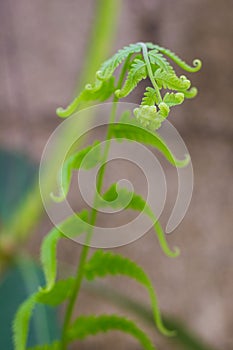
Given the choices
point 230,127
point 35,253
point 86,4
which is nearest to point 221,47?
point 230,127

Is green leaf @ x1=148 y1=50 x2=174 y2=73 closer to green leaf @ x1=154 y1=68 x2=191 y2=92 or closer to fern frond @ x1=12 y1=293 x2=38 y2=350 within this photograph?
green leaf @ x1=154 y1=68 x2=191 y2=92

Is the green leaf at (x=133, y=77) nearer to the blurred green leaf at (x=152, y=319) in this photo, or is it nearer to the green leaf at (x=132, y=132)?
the green leaf at (x=132, y=132)

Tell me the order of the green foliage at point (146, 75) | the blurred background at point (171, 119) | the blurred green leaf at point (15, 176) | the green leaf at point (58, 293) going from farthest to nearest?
the blurred background at point (171, 119) < the blurred green leaf at point (15, 176) < the green leaf at point (58, 293) < the green foliage at point (146, 75)

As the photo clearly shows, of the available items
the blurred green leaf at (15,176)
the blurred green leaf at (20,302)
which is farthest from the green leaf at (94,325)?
the blurred green leaf at (15,176)

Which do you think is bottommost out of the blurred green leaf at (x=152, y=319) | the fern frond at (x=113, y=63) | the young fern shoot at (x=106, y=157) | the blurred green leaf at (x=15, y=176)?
the young fern shoot at (x=106, y=157)

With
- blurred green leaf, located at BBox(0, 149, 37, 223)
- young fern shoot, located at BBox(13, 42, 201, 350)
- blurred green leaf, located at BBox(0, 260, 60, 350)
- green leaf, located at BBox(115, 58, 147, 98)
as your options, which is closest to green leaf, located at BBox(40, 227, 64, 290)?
young fern shoot, located at BBox(13, 42, 201, 350)

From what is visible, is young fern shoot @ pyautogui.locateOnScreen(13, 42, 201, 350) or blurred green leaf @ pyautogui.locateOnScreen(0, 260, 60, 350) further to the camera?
blurred green leaf @ pyautogui.locateOnScreen(0, 260, 60, 350)
